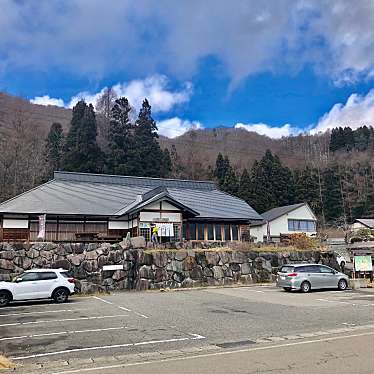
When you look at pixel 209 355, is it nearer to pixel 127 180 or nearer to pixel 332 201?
pixel 127 180

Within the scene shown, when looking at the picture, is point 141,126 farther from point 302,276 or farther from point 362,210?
point 302,276

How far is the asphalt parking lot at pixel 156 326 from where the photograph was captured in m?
7.86

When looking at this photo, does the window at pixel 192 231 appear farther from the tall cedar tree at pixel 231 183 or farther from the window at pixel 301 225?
the tall cedar tree at pixel 231 183

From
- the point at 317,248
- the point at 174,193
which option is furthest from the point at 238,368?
the point at 174,193

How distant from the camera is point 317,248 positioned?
2917 centimetres

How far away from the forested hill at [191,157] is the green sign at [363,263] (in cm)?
3123

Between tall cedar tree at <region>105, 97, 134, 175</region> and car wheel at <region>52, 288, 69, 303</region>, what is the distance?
3511 cm


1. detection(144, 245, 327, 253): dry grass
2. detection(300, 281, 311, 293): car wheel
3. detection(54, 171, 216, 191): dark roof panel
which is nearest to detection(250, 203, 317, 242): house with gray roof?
detection(54, 171, 216, 191): dark roof panel

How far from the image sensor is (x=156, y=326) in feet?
35.7

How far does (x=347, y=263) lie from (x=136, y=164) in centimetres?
3124

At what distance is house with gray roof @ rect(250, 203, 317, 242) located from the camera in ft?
161

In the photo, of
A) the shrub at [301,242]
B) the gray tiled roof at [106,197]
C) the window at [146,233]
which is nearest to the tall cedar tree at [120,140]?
the gray tiled roof at [106,197]

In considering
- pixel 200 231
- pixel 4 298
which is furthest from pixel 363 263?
pixel 4 298

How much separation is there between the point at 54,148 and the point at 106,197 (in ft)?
89.0
